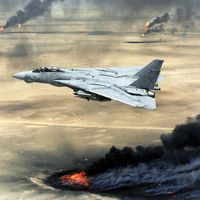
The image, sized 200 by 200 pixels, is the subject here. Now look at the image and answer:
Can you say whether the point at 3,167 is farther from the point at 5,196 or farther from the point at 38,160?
the point at 5,196

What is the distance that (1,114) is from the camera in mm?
82812

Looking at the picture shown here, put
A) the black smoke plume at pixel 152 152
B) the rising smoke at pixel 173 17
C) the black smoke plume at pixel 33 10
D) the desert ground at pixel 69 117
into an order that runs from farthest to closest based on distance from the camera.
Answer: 1. the rising smoke at pixel 173 17
2. the black smoke plume at pixel 33 10
3. the desert ground at pixel 69 117
4. the black smoke plume at pixel 152 152

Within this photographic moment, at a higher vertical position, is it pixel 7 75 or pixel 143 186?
pixel 7 75

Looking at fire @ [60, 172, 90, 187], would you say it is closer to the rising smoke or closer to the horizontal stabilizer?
the horizontal stabilizer

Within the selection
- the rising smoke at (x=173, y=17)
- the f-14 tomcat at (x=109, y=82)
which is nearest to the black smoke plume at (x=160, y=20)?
the rising smoke at (x=173, y=17)

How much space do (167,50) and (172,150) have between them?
95642mm

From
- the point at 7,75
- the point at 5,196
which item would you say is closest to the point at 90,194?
the point at 5,196

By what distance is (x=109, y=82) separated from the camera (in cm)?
7288

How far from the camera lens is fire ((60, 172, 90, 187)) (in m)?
55.2

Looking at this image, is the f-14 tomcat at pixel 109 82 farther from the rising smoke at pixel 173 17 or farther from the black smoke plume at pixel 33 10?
the rising smoke at pixel 173 17

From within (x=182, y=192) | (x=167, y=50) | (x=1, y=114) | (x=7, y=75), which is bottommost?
(x=182, y=192)

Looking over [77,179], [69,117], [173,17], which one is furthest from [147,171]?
[173,17]

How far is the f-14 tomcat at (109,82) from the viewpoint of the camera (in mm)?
65875

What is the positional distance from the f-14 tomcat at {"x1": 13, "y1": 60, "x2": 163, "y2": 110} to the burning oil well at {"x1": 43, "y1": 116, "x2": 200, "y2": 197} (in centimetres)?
598
